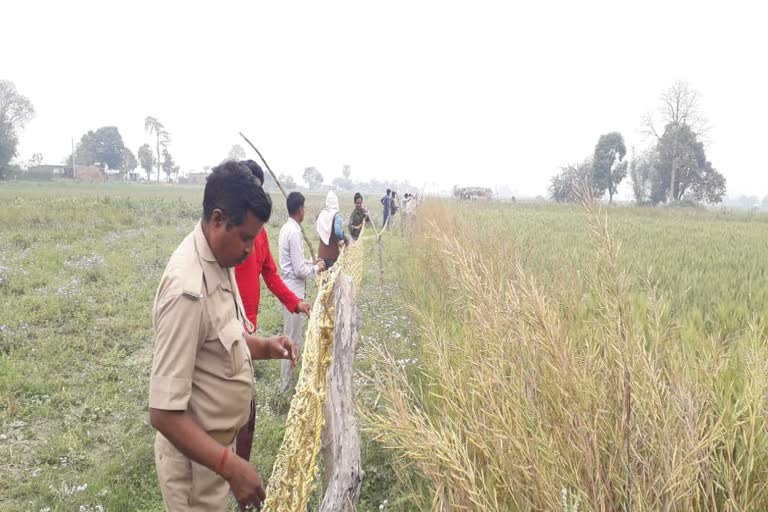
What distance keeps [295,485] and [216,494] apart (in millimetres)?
318

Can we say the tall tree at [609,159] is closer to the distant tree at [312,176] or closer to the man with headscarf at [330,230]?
the man with headscarf at [330,230]

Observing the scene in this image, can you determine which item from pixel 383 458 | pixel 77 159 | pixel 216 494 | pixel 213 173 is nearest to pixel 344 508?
pixel 216 494

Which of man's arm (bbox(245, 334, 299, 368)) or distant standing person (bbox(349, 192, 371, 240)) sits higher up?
distant standing person (bbox(349, 192, 371, 240))

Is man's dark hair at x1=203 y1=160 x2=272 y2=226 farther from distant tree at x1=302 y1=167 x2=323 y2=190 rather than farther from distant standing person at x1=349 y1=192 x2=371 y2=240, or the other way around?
distant tree at x1=302 y1=167 x2=323 y2=190

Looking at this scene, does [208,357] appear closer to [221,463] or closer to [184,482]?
[221,463]

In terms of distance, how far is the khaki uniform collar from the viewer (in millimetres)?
1429

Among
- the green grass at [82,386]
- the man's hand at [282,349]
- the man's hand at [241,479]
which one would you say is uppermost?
the man's hand at [282,349]

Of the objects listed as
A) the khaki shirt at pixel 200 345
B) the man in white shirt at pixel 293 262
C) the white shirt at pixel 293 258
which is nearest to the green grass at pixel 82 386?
the man in white shirt at pixel 293 262

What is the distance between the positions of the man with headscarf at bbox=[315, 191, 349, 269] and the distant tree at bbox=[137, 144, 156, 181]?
99545 millimetres

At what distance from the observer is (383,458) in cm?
319

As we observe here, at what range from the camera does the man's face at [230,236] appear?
1.46 m

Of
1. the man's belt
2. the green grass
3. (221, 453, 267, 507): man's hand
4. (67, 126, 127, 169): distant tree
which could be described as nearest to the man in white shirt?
the green grass

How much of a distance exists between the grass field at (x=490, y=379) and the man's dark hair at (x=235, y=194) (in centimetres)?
68

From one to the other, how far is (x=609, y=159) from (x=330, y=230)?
50.2 meters
